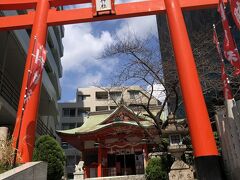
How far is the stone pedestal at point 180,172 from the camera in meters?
9.58

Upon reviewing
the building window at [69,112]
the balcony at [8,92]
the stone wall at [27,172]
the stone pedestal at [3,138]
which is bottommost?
the stone wall at [27,172]

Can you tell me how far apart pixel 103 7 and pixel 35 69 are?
329 centimetres

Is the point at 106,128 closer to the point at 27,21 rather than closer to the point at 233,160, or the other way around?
the point at 27,21

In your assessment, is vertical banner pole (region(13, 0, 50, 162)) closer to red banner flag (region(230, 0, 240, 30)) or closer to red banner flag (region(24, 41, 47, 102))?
red banner flag (region(24, 41, 47, 102))

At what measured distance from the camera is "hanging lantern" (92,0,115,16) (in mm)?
9625

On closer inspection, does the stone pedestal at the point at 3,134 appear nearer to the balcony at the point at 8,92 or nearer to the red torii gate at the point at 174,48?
the red torii gate at the point at 174,48

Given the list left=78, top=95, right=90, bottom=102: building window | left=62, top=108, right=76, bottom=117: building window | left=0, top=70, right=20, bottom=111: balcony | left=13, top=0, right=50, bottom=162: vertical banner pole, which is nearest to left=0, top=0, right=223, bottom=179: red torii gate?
left=13, top=0, right=50, bottom=162: vertical banner pole

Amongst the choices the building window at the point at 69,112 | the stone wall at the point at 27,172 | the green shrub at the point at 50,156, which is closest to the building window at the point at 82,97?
the building window at the point at 69,112

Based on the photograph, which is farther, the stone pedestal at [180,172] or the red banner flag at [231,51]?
the stone pedestal at [180,172]

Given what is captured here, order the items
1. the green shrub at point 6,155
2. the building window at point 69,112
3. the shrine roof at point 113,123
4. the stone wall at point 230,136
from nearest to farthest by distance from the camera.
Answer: the green shrub at point 6,155
the stone wall at point 230,136
the shrine roof at point 113,123
the building window at point 69,112

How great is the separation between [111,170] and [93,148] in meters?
2.10

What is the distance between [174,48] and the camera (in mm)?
8734

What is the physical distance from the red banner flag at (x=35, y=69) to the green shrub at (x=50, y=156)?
361 cm

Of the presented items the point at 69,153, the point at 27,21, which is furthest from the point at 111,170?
the point at 69,153
